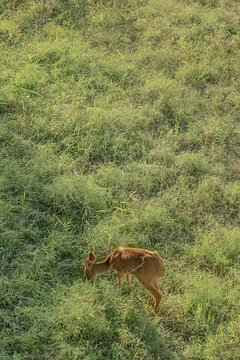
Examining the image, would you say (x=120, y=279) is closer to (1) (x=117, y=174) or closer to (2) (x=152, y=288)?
(2) (x=152, y=288)

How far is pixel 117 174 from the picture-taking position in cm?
414

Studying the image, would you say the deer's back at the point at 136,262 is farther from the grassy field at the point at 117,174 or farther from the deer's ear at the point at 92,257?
the grassy field at the point at 117,174

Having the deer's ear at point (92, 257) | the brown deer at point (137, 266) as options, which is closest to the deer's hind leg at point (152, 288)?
the brown deer at point (137, 266)

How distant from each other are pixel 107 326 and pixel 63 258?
28.4 inches

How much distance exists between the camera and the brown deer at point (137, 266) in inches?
115

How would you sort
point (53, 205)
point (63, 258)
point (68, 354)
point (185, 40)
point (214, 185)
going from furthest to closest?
1. point (185, 40)
2. point (214, 185)
3. point (53, 205)
4. point (63, 258)
5. point (68, 354)

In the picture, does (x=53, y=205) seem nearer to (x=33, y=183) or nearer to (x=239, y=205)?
(x=33, y=183)

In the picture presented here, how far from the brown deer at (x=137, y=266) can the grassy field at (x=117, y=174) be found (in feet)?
0.55

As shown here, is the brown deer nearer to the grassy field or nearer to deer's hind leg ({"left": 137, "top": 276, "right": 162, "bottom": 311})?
deer's hind leg ({"left": 137, "top": 276, "right": 162, "bottom": 311})

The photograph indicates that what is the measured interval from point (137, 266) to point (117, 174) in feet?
4.50

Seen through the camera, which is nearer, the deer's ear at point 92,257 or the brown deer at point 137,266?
the brown deer at point 137,266

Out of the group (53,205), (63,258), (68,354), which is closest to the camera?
(68,354)

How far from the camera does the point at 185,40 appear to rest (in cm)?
613

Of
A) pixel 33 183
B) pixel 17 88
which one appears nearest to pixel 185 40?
pixel 17 88
